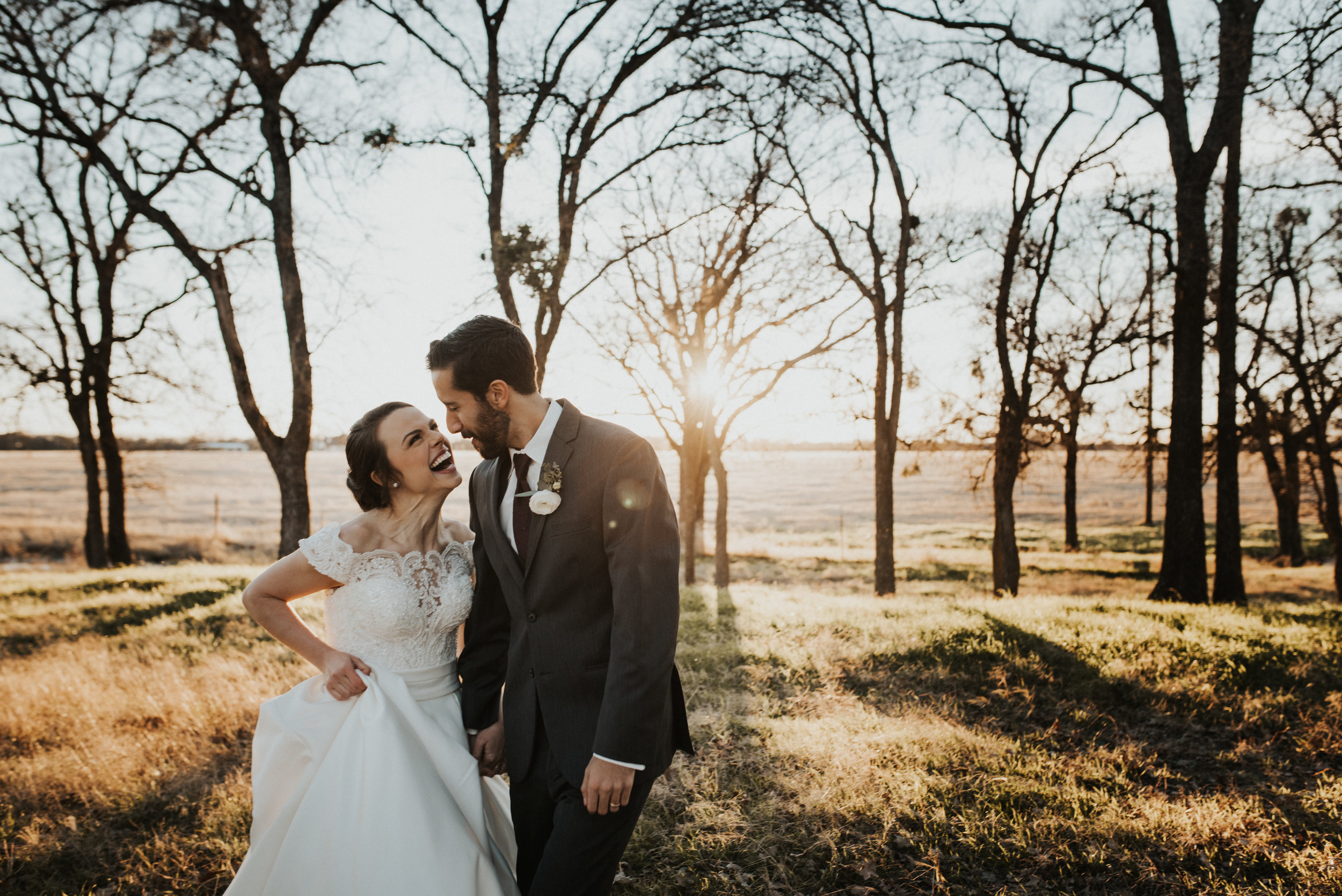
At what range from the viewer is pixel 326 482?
6744 cm

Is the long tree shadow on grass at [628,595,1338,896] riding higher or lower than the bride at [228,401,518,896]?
lower

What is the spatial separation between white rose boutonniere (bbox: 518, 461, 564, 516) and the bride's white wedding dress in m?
0.92

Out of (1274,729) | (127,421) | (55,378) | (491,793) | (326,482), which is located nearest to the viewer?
(491,793)

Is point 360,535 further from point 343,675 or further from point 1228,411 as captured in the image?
point 1228,411

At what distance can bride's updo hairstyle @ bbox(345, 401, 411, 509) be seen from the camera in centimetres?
288

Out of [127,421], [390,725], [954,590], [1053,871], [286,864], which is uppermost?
[127,421]

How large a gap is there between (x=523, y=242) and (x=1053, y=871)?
6.98 m

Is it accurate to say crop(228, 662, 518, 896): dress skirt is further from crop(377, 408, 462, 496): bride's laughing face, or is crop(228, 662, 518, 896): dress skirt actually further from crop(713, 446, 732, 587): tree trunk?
crop(713, 446, 732, 587): tree trunk

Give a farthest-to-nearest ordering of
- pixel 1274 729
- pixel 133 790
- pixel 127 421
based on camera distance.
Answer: pixel 127 421
pixel 1274 729
pixel 133 790

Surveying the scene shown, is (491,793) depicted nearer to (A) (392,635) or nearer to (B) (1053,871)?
(A) (392,635)

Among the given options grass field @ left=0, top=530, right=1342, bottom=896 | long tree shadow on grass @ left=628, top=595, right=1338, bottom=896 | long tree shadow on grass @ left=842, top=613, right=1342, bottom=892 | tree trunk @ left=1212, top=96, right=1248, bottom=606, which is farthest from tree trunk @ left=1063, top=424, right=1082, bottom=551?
long tree shadow on grass @ left=628, top=595, right=1338, bottom=896

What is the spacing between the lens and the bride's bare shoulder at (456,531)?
3160 mm

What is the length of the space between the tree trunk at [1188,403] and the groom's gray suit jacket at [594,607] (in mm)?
10584

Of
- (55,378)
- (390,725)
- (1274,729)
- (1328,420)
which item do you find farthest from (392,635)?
(1328,420)
